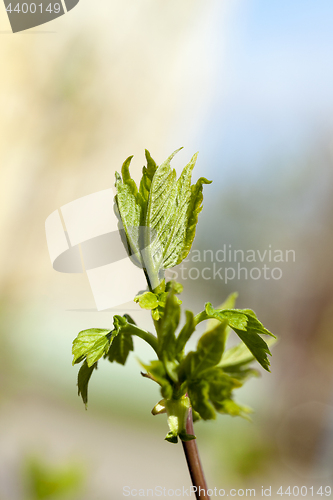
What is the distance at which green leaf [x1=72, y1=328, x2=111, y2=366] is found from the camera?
10.4 inches

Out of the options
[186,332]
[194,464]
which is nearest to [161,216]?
[186,332]

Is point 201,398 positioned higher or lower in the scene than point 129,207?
lower

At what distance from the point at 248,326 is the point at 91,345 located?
0.14m

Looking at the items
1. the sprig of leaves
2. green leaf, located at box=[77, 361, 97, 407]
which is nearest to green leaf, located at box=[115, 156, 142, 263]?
the sprig of leaves

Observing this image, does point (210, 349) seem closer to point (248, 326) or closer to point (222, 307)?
point (248, 326)

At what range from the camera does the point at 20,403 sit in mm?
1727

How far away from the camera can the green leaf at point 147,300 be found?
0.27m

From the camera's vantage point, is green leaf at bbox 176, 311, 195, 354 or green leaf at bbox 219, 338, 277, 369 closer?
green leaf at bbox 176, 311, 195, 354

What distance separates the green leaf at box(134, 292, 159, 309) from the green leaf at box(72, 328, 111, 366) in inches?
1.7

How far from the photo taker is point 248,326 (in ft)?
0.91

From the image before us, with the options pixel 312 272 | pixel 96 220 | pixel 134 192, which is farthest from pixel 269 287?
pixel 134 192

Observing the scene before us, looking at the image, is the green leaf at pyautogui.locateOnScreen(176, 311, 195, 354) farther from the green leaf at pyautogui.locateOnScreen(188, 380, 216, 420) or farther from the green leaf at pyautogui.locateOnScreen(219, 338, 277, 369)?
the green leaf at pyautogui.locateOnScreen(219, 338, 277, 369)

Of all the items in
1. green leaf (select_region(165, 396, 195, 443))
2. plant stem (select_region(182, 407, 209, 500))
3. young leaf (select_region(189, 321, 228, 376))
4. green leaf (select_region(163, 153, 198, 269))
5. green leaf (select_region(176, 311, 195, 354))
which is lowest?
plant stem (select_region(182, 407, 209, 500))

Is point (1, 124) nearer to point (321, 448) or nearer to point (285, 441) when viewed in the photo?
point (285, 441)
